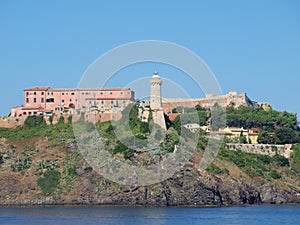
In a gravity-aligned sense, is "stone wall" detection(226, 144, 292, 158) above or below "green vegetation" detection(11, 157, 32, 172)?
above

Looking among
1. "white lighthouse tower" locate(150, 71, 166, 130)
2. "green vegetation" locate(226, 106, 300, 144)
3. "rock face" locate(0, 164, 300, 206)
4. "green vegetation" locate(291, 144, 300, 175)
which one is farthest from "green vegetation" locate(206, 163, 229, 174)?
"green vegetation" locate(226, 106, 300, 144)

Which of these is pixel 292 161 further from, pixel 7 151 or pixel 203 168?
pixel 7 151

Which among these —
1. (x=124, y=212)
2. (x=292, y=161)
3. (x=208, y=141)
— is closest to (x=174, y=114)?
(x=208, y=141)

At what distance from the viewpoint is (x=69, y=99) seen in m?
118

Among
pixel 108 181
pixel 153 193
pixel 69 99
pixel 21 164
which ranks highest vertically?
pixel 69 99

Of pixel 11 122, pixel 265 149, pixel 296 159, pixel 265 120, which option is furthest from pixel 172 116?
pixel 11 122

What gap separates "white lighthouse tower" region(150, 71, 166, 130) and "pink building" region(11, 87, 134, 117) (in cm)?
534

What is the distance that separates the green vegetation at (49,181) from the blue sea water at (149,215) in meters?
4.35

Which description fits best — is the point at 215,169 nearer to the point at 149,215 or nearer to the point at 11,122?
the point at 149,215

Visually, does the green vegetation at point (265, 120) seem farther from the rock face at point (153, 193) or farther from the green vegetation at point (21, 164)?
the green vegetation at point (21, 164)

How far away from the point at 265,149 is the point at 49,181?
103 feet

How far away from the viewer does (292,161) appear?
116 metres

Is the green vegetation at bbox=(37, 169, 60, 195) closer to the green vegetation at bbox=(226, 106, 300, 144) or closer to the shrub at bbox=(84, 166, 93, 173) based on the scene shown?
the shrub at bbox=(84, 166, 93, 173)

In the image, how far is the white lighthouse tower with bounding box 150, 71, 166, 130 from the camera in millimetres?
107562
